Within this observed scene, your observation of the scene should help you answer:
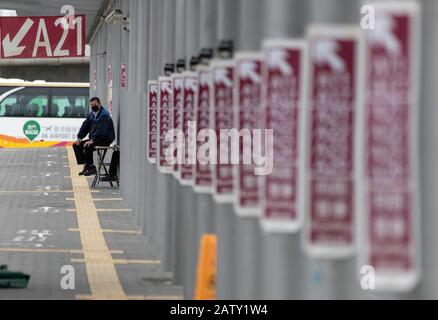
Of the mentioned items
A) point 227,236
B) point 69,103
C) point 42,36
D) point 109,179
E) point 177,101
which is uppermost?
point 42,36

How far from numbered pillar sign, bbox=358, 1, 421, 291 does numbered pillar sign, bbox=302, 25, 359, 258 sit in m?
0.54

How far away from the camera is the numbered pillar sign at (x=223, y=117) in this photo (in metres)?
9.83

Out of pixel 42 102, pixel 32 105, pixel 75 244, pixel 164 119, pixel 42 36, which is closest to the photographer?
pixel 164 119

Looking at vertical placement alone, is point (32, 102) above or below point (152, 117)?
above

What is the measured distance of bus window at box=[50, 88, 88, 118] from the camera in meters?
53.8

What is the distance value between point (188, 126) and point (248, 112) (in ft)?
10.8

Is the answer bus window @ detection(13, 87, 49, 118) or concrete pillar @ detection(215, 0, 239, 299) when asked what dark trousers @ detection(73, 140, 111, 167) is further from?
bus window @ detection(13, 87, 49, 118)

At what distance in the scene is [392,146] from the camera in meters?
5.96

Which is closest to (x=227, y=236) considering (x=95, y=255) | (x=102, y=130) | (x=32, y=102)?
(x=95, y=255)

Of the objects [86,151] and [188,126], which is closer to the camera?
[188,126]

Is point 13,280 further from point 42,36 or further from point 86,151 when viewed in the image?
point 42,36

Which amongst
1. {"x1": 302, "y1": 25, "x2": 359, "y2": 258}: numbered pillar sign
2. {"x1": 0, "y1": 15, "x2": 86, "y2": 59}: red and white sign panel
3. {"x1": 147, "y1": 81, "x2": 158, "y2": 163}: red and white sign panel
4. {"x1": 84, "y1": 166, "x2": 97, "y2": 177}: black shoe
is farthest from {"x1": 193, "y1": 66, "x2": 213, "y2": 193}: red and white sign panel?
{"x1": 0, "y1": 15, "x2": 86, "y2": 59}: red and white sign panel

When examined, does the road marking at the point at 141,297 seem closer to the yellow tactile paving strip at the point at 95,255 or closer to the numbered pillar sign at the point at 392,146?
the yellow tactile paving strip at the point at 95,255
